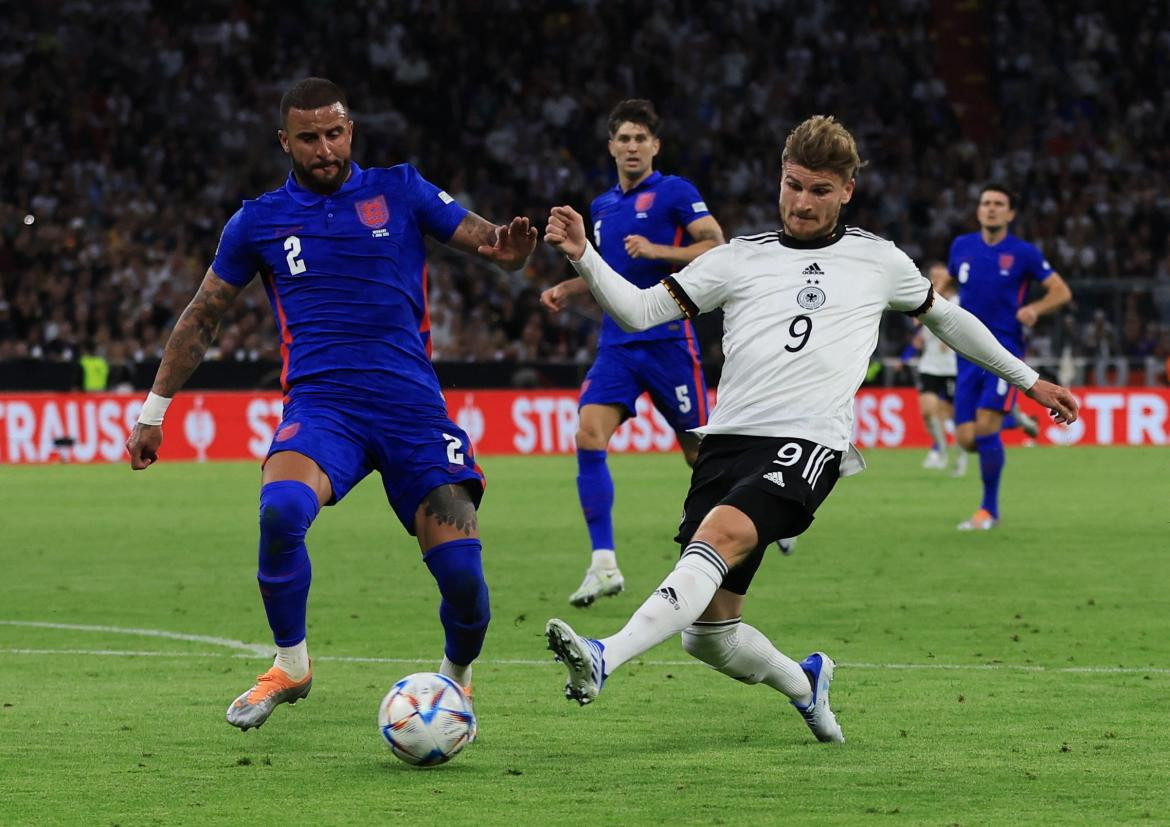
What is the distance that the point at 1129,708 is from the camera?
7.02 metres

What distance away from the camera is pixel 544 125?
33469mm

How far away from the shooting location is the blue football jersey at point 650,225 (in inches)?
436

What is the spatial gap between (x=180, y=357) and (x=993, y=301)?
9.30m

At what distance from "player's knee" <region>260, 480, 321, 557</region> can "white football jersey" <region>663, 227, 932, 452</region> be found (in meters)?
1.32

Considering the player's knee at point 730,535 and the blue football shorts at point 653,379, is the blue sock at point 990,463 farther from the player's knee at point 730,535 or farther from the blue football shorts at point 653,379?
the player's knee at point 730,535

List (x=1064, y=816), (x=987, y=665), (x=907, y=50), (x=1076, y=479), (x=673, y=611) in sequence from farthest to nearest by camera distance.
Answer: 1. (x=907, y=50)
2. (x=1076, y=479)
3. (x=987, y=665)
4. (x=673, y=611)
5. (x=1064, y=816)

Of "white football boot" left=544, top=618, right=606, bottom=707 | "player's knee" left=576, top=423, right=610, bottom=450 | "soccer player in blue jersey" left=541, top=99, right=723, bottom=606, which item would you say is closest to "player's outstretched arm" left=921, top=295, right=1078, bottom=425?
"white football boot" left=544, top=618, right=606, bottom=707

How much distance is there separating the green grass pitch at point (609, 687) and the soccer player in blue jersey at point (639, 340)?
0.90 meters

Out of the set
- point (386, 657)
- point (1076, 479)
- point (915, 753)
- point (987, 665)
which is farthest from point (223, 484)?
point (915, 753)

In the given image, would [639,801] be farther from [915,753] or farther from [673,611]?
[915,753]

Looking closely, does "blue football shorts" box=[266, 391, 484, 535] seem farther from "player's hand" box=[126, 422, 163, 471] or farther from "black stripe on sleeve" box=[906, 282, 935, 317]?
"black stripe on sleeve" box=[906, 282, 935, 317]

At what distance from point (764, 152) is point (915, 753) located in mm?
28347

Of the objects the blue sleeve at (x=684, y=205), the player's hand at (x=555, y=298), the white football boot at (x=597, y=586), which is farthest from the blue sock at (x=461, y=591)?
the blue sleeve at (x=684, y=205)

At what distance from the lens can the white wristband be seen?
680cm
